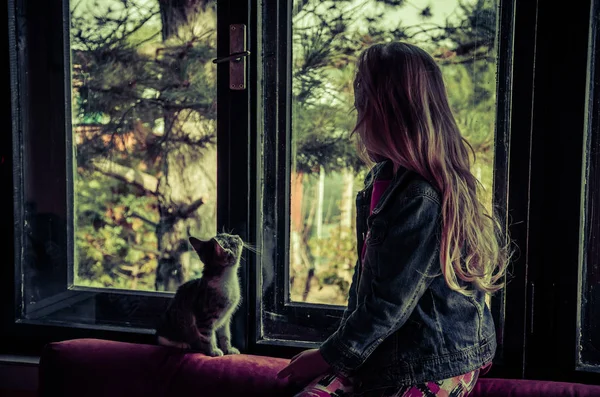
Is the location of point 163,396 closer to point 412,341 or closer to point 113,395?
point 113,395

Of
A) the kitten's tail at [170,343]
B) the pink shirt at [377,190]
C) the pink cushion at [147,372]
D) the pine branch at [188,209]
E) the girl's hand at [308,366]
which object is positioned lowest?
the pink cushion at [147,372]

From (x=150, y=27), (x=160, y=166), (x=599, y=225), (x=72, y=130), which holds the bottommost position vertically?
(x=599, y=225)

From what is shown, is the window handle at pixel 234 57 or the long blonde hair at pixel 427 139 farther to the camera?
the window handle at pixel 234 57

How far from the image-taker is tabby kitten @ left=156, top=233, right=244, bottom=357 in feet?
4.99

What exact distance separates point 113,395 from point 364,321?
763 mm

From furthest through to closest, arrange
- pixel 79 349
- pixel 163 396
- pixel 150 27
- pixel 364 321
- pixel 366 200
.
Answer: pixel 150 27
pixel 79 349
pixel 163 396
pixel 366 200
pixel 364 321

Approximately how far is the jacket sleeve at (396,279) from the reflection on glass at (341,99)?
0.45 meters

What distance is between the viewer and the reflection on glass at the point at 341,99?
1505 mm

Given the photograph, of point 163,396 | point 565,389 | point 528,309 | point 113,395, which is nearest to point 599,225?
point 528,309

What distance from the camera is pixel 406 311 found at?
108cm

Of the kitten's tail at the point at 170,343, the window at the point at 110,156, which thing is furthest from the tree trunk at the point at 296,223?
the kitten's tail at the point at 170,343

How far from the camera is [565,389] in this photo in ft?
4.33

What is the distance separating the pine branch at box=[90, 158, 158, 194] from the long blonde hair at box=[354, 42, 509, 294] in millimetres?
857

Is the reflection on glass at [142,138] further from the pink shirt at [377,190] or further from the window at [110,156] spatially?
the pink shirt at [377,190]
